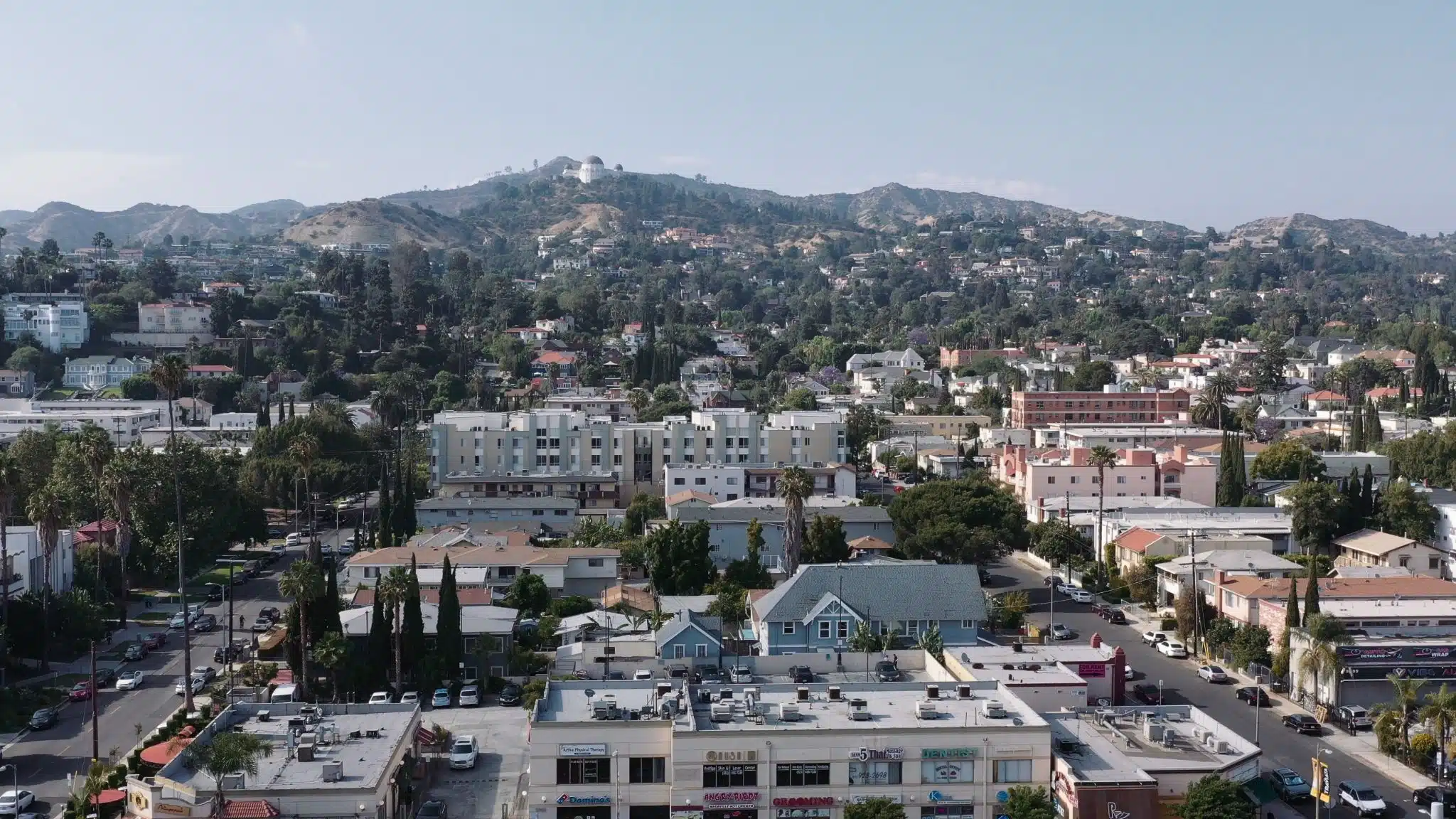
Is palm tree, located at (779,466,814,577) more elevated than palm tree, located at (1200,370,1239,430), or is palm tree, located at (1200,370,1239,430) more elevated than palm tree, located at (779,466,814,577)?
palm tree, located at (1200,370,1239,430)

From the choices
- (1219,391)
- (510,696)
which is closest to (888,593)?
(510,696)

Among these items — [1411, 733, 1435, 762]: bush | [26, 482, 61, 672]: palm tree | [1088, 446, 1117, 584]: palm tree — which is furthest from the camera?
[1088, 446, 1117, 584]: palm tree

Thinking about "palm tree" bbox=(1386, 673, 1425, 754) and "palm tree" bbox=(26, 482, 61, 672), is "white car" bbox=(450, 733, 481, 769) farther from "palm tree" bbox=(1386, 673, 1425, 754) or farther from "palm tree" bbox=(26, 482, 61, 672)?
"palm tree" bbox=(1386, 673, 1425, 754)

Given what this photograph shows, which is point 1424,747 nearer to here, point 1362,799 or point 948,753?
point 1362,799

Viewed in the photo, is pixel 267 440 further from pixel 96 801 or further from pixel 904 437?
pixel 96 801

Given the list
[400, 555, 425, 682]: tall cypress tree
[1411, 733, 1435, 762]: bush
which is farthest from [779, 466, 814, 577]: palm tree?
[1411, 733, 1435, 762]: bush

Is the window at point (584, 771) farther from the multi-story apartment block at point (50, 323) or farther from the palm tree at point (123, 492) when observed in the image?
the multi-story apartment block at point (50, 323)
